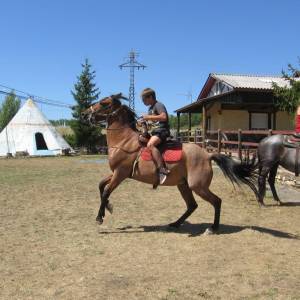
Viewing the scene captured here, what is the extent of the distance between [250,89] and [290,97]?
21.7 feet

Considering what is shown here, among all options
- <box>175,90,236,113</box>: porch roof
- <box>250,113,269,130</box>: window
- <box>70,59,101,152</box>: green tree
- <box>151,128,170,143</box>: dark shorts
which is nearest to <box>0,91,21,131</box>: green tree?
<box>70,59,101,152</box>: green tree

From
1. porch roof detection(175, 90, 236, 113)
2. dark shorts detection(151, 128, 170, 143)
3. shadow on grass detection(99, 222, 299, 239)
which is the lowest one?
shadow on grass detection(99, 222, 299, 239)

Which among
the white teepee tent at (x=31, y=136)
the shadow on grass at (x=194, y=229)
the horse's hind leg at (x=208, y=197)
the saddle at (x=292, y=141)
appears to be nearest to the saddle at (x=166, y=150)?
the horse's hind leg at (x=208, y=197)

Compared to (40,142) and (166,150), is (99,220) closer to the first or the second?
(166,150)

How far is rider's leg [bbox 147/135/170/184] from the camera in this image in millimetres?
6719

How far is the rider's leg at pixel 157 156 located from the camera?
6.72 meters

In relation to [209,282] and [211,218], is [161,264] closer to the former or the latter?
[209,282]

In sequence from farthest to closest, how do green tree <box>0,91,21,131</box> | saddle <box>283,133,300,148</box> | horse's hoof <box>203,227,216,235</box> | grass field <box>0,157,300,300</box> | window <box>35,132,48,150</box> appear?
green tree <box>0,91,21,131</box> → window <box>35,132,48,150</box> → saddle <box>283,133,300,148</box> → horse's hoof <box>203,227,216,235</box> → grass field <box>0,157,300,300</box>

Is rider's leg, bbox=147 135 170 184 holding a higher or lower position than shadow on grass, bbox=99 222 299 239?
higher

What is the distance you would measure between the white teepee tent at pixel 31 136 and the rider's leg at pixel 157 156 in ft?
88.5

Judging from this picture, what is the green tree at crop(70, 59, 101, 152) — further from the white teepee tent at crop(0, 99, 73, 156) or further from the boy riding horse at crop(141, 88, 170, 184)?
the boy riding horse at crop(141, 88, 170, 184)

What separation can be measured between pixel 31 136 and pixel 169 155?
94.8ft

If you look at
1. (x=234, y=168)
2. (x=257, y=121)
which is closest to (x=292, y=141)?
(x=234, y=168)

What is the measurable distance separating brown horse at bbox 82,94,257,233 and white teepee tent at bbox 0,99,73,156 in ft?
86.2
